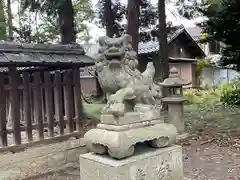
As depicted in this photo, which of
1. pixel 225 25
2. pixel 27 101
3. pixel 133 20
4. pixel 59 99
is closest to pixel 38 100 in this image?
pixel 27 101

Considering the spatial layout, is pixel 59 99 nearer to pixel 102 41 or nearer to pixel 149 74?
pixel 149 74

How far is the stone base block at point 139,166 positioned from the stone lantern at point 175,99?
434 centimetres

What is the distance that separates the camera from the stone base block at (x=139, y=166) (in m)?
3.46

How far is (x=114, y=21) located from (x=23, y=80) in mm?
8966

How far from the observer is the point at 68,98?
6.58m

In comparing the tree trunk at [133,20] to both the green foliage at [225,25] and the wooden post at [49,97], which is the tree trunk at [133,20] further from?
the wooden post at [49,97]

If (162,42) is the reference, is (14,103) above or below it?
below

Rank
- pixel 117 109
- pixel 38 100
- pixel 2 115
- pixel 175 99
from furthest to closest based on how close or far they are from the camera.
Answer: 1. pixel 175 99
2. pixel 38 100
3. pixel 2 115
4. pixel 117 109

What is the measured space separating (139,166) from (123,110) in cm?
68

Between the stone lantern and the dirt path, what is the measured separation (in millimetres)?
943

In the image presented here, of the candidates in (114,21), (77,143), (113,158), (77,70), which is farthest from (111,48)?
(114,21)

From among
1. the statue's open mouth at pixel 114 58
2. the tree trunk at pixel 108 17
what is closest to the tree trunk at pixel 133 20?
the tree trunk at pixel 108 17

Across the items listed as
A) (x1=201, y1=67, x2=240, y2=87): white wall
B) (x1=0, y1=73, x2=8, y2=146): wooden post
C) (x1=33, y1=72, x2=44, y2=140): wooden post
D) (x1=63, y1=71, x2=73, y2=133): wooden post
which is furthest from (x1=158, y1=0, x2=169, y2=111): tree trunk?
(x1=201, y1=67, x2=240, y2=87): white wall

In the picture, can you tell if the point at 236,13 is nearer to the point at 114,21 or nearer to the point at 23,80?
the point at 114,21
